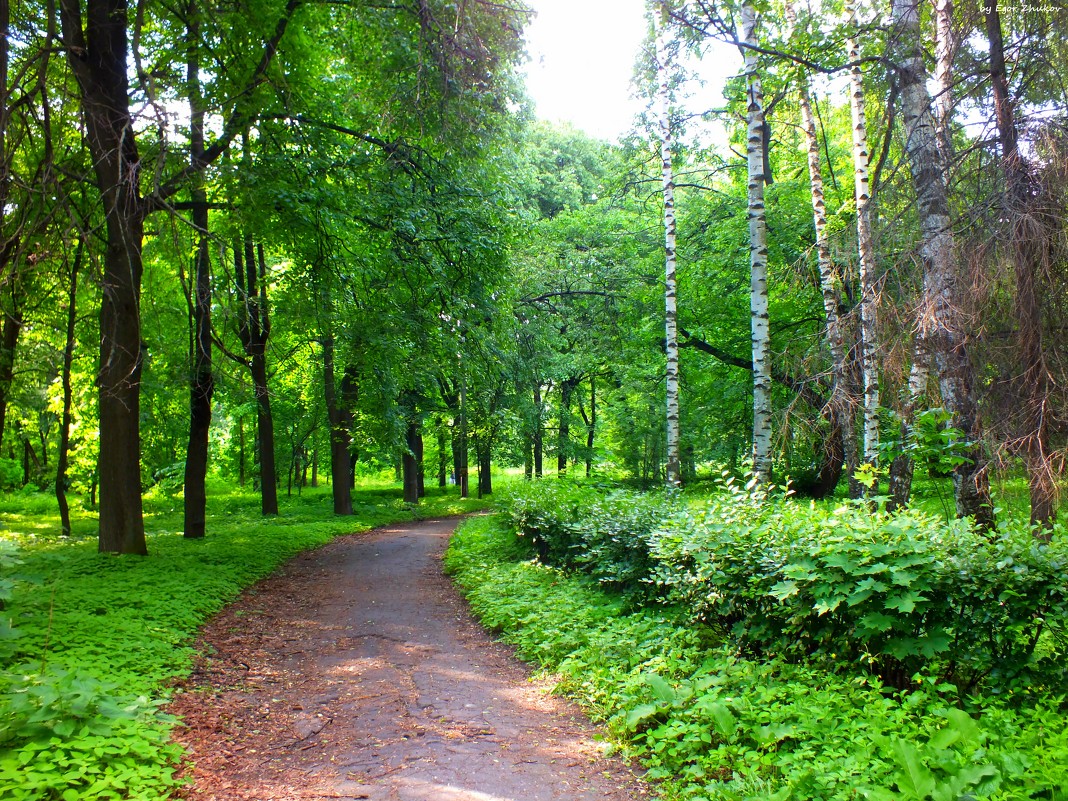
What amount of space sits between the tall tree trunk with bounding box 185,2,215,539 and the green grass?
0.99m

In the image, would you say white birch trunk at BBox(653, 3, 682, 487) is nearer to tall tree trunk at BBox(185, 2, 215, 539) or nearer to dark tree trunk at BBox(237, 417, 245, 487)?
tall tree trunk at BBox(185, 2, 215, 539)

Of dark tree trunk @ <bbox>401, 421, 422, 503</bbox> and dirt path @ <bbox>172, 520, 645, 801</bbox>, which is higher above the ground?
dark tree trunk @ <bbox>401, 421, 422, 503</bbox>

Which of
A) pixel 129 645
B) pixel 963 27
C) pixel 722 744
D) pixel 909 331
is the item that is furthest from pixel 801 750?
pixel 963 27

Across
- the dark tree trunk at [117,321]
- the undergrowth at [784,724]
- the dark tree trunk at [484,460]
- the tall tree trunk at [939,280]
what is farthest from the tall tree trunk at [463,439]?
the tall tree trunk at [939,280]

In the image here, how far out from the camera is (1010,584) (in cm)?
386

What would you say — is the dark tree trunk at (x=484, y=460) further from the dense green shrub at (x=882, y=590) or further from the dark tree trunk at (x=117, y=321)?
the dense green shrub at (x=882, y=590)

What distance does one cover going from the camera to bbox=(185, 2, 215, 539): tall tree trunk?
30.1 feet

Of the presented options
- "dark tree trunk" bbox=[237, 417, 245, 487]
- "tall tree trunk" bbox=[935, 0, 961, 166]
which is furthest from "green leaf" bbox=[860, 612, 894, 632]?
"dark tree trunk" bbox=[237, 417, 245, 487]

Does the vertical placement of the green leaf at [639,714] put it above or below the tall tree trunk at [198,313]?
below

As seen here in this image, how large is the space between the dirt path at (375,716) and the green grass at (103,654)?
1.03 feet

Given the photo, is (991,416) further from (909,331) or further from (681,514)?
(681,514)

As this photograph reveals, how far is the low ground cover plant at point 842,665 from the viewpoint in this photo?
3332mm

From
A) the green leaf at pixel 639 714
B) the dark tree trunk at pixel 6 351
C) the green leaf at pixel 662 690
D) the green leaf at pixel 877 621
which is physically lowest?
the green leaf at pixel 639 714

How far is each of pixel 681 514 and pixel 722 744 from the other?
8.45 feet
